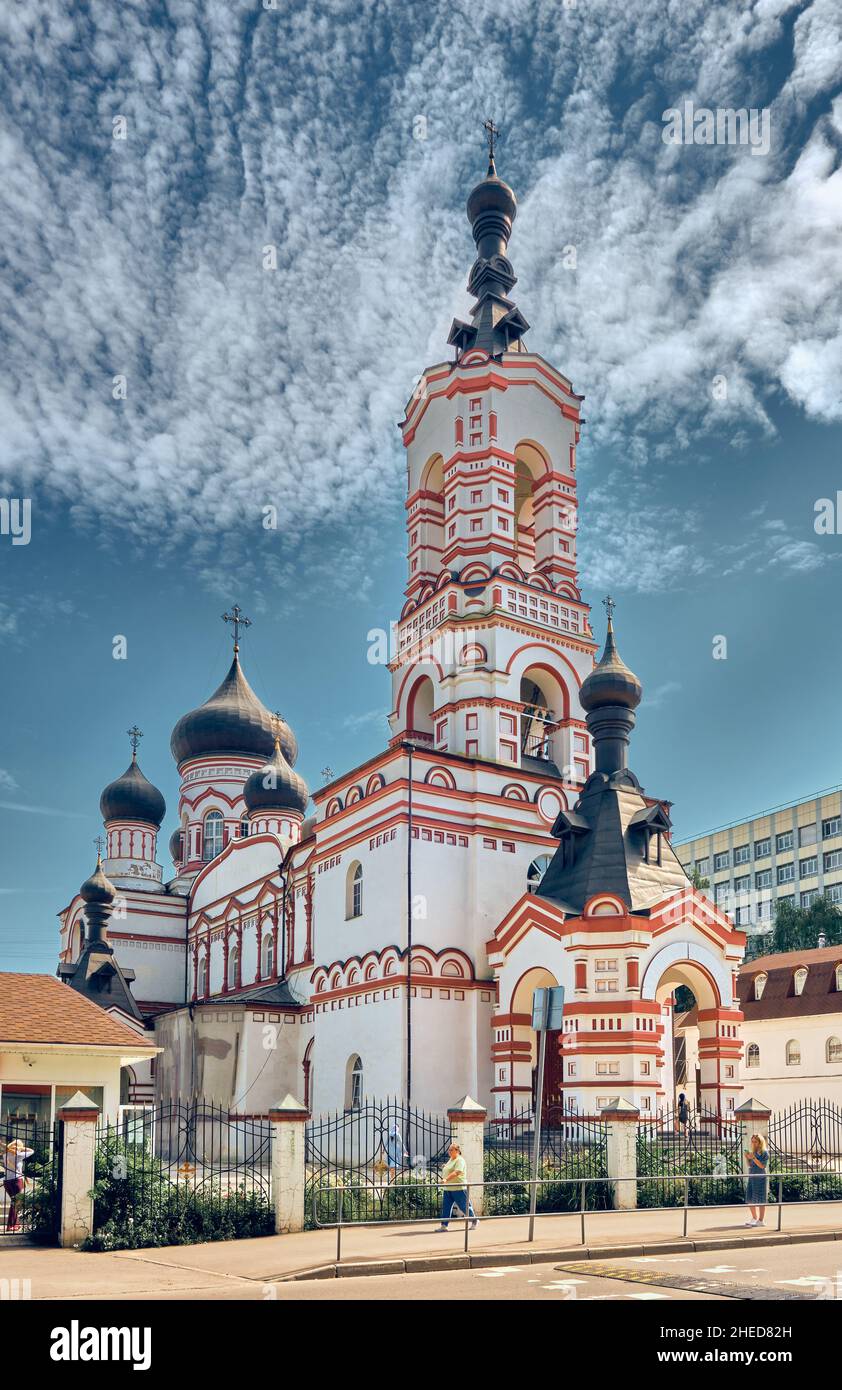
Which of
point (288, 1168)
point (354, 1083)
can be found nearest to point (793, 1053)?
point (354, 1083)

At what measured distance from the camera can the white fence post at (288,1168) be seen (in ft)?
48.7

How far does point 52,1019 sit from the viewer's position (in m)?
21.1

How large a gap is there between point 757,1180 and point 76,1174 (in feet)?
29.4

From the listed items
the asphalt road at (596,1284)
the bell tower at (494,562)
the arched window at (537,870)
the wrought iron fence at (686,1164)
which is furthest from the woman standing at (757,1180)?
the bell tower at (494,562)

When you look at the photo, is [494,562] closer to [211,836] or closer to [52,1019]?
[52,1019]

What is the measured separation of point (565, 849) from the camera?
2709cm

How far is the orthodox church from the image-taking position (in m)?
Result: 25.0

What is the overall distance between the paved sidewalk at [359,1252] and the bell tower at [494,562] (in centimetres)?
1449

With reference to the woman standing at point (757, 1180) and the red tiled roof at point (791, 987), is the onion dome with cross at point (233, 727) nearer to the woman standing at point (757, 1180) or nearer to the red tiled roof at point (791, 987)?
the red tiled roof at point (791, 987)

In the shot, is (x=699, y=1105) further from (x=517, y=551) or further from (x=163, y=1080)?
(x=163, y=1080)

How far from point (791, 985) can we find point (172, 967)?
23.5 meters

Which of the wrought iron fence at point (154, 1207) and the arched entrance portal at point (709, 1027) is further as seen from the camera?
the arched entrance portal at point (709, 1027)

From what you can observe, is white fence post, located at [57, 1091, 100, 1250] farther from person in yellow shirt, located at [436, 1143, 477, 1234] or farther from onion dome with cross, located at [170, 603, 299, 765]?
onion dome with cross, located at [170, 603, 299, 765]
